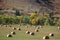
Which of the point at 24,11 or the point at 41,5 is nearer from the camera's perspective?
the point at 24,11

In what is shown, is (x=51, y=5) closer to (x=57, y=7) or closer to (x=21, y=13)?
(x=57, y=7)

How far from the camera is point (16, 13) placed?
79.1 metres

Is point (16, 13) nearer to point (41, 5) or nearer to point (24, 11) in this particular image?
point (24, 11)

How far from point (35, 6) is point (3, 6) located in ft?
38.7

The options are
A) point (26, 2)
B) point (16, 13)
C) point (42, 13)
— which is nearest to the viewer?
point (16, 13)

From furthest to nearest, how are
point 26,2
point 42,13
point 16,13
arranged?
1. point 26,2
2. point 42,13
3. point 16,13

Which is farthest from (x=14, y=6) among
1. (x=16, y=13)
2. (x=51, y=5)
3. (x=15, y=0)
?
(x=51, y=5)

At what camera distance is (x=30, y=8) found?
291ft

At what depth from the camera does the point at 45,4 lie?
310 ft

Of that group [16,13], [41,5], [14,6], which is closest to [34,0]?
[41,5]

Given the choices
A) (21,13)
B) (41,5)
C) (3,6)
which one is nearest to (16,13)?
(21,13)

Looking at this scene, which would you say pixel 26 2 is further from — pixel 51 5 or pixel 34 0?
pixel 51 5

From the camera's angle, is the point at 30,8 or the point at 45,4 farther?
the point at 45,4

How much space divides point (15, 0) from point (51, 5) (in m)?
14.4
